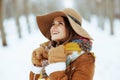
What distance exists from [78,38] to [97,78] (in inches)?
170

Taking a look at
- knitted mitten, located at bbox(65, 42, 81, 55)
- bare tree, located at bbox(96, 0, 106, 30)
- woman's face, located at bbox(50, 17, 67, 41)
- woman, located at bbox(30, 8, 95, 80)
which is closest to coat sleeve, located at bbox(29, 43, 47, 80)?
woman, located at bbox(30, 8, 95, 80)

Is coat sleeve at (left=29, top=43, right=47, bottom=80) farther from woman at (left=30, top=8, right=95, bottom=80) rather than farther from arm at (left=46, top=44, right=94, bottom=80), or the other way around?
arm at (left=46, top=44, right=94, bottom=80)

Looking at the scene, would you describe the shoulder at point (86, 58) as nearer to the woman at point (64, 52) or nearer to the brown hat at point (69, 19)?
the woman at point (64, 52)

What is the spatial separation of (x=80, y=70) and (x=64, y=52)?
6.5 inches

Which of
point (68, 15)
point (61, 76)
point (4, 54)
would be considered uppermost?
point (68, 15)

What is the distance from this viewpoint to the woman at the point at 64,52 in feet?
7.55

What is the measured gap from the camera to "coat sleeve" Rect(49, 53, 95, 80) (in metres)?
2.28

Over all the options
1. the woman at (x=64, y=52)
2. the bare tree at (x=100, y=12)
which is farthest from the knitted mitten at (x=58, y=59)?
A: the bare tree at (x=100, y=12)

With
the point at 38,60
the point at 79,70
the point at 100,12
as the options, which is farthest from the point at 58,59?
the point at 100,12

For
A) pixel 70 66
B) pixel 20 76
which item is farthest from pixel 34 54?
pixel 20 76

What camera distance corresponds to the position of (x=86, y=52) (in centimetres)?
236

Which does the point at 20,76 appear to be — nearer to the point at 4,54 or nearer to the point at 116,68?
the point at 116,68

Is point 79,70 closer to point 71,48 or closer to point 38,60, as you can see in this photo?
point 71,48

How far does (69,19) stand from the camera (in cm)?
240
